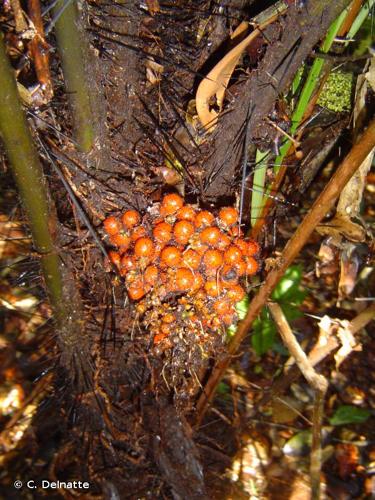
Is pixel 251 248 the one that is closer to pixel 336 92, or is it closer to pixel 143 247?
pixel 143 247

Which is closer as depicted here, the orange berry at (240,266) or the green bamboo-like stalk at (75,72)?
the green bamboo-like stalk at (75,72)

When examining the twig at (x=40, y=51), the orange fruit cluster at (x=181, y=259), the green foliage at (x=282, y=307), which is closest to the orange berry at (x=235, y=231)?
the orange fruit cluster at (x=181, y=259)

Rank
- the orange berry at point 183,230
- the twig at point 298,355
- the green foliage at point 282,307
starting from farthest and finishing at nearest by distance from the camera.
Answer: the green foliage at point 282,307
the twig at point 298,355
the orange berry at point 183,230

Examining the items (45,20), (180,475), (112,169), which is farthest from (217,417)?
(45,20)

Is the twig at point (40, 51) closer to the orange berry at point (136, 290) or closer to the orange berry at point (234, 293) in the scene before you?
the orange berry at point (136, 290)

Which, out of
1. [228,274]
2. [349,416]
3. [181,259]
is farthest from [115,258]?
[349,416]
